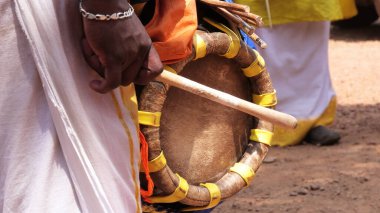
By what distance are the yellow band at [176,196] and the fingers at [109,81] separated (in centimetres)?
62

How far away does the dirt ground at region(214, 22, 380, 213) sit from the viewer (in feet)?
14.9

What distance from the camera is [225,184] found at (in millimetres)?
2641

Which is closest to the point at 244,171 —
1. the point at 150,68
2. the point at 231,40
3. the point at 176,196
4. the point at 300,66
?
the point at 176,196

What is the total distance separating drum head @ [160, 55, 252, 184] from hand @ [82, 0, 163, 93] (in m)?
0.62

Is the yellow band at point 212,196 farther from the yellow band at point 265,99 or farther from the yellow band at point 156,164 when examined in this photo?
the yellow band at point 265,99

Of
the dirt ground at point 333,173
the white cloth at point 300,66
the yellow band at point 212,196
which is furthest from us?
the white cloth at point 300,66

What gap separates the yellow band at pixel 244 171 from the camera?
267 cm

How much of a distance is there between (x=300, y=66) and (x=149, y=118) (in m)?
3.21

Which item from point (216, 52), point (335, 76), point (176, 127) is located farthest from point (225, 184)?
point (335, 76)

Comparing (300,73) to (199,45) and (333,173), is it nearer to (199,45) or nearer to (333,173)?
(333,173)

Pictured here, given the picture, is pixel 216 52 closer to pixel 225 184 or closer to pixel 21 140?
pixel 225 184

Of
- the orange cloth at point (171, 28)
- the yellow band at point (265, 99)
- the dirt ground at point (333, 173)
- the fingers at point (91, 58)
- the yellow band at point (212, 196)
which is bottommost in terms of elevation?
the dirt ground at point (333, 173)

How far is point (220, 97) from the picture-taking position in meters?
2.27

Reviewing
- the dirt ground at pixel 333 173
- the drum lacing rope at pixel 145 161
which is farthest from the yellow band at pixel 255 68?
the dirt ground at pixel 333 173
